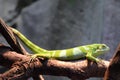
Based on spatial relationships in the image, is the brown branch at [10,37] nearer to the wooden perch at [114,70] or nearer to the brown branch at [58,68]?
the brown branch at [58,68]

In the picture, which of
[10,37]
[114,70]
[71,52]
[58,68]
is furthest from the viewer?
[71,52]

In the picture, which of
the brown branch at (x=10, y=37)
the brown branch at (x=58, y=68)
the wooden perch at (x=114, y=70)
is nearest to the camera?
the wooden perch at (x=114, y=70)

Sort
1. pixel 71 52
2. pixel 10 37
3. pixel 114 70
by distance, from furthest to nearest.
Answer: pixel 71 52, pixel 10 37, pixel 114 70

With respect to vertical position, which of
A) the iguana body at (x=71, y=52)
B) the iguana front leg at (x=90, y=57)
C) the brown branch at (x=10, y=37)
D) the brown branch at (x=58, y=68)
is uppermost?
the brown branch at (x=10, y=37)

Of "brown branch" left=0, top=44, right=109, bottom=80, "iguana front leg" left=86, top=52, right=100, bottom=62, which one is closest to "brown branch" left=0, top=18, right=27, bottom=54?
"brown branch" left=0, top=44, right=109, bottom=80

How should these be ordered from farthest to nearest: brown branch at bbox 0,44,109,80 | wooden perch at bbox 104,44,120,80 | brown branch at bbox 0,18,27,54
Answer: brown branch at bbox 0,18,27,54 < brown branch at bbox 0,44,109,80 < wooden perch at bbox 104,44,120,80

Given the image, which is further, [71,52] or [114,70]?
[71,52]

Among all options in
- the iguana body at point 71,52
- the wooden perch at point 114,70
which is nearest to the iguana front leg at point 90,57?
the iguana body at point 71,52

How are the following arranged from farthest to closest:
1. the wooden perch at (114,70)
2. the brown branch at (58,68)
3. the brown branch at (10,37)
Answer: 1. the brown branch at (10,37)
2. the brown branch at (58,68)
3. the wooden perch at (114,70)

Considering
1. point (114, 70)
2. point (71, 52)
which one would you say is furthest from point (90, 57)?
point (114, 70)

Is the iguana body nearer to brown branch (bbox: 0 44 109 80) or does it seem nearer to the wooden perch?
brown branch (bbox: 0 44 109 80)

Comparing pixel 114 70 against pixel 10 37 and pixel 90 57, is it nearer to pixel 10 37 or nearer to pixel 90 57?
pixel 90 57
